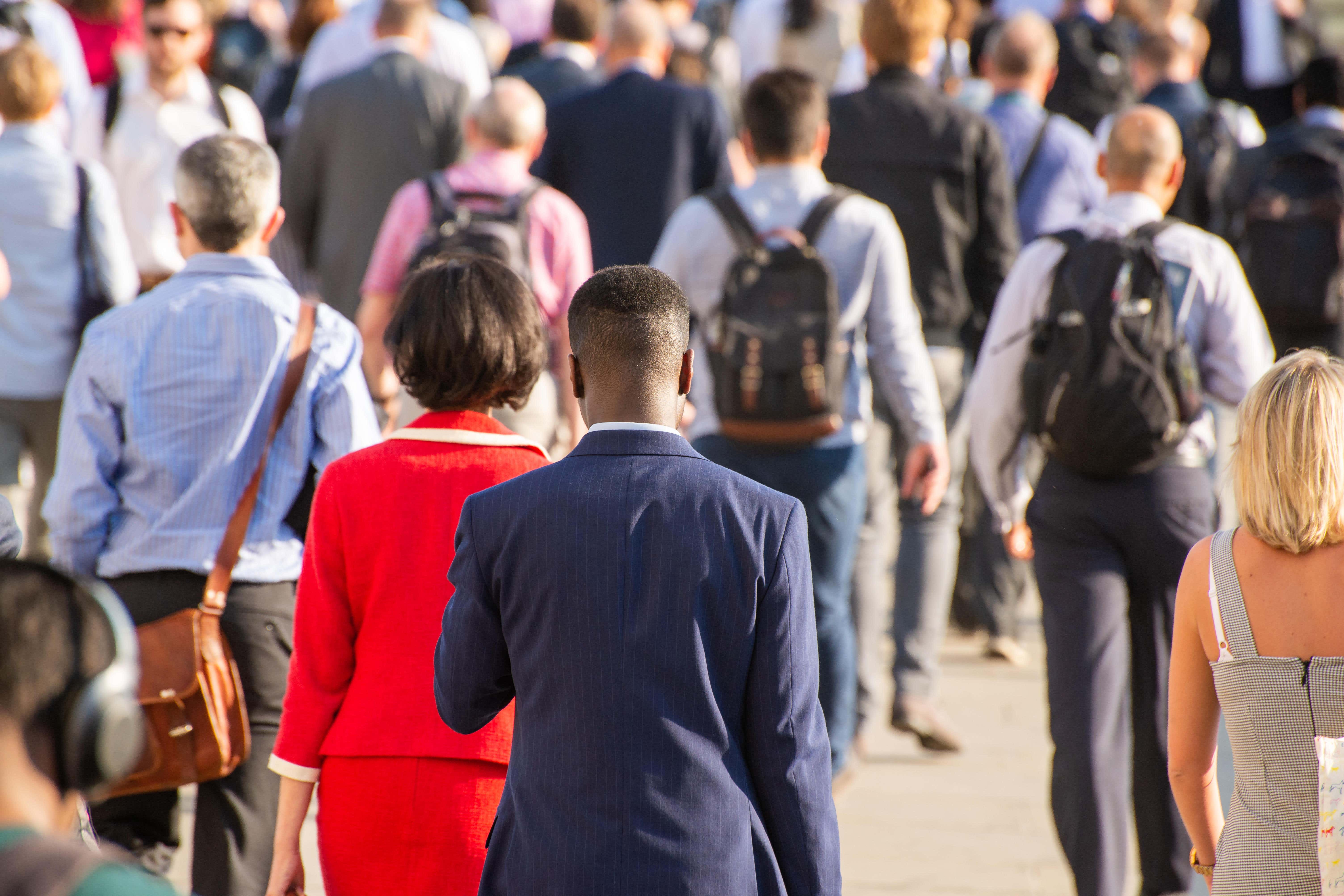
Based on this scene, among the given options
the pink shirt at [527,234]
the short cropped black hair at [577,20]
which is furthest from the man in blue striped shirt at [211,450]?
the short cropped black hair at [577,20]

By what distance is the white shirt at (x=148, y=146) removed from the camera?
20.4ft

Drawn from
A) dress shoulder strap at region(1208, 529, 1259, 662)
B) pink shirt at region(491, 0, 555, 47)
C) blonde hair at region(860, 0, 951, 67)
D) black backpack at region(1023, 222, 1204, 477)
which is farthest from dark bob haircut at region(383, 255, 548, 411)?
pink shirt at region(491, 0, 555, 47)

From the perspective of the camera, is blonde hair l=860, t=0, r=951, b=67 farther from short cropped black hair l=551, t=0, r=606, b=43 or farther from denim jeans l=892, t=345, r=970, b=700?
short cropped black hair l=551, t=0, r=606, b=43

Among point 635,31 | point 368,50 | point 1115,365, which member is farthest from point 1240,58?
point 1115,365

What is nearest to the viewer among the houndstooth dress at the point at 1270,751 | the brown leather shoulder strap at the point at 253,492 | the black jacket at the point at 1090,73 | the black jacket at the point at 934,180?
the houndstooth dress at the point at 1270,751

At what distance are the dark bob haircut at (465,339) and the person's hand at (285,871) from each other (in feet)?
2.74

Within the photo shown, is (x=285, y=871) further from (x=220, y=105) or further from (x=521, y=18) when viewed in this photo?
(x=521, y=18)

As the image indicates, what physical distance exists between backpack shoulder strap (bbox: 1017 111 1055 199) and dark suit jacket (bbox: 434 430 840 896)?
4653 mm

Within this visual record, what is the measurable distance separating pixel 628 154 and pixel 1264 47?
6071 millimetres

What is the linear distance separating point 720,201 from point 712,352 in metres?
0.50

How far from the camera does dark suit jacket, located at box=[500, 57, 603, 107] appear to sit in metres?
7.32

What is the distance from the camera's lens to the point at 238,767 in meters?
3.62

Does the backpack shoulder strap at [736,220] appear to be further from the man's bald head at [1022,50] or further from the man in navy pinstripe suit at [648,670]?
the man in navy pinstripe suit at [648,670]

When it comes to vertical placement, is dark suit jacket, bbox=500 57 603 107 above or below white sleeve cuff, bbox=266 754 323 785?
above
